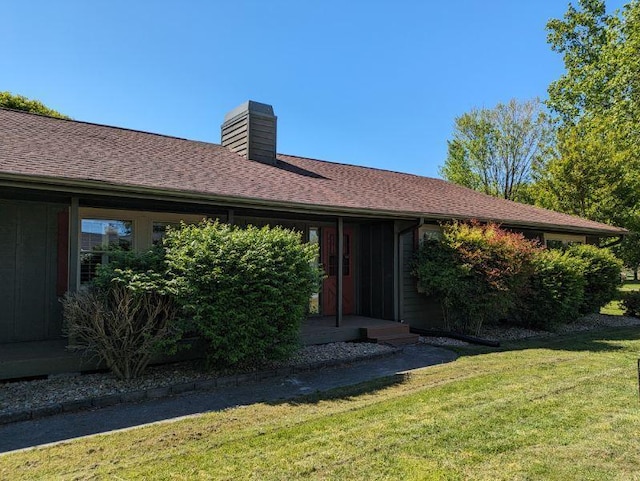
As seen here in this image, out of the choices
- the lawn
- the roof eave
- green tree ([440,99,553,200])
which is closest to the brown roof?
the roof eave

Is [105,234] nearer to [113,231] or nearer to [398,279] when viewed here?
[113,231]

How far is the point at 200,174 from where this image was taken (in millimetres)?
7582

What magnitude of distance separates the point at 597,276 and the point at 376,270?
6.43 metres

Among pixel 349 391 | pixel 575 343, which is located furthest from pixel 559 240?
pixel 349 391

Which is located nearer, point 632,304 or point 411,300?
point 411,300

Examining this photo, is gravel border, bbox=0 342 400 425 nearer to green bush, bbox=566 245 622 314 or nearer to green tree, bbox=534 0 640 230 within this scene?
green bush, bbox=566 245 622 314

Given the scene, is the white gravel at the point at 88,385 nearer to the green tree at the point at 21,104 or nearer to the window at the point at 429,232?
the window at the point at 429,232

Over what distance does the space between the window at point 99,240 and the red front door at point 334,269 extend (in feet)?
13.7

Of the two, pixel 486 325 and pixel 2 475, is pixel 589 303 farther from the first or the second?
pixel 2 475

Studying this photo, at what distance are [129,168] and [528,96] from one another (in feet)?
92.7

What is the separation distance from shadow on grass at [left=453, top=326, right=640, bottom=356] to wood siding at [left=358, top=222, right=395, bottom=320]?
2.15 m

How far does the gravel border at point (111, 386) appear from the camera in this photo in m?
4.35

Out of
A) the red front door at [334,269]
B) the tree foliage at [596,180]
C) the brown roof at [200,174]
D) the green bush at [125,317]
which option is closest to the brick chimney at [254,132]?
the brown roof at [200,174]

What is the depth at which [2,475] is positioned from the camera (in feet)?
9.71
